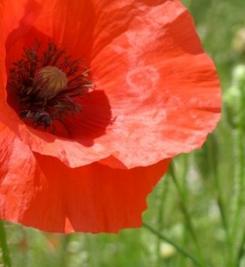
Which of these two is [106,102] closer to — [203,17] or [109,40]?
[109,40]

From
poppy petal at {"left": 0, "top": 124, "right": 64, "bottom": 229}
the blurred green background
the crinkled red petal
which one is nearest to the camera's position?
poppy petal at {"left": 0, "top": 124, "right": 64, "bottom": 229}

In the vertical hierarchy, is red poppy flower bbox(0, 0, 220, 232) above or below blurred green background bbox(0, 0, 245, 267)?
above

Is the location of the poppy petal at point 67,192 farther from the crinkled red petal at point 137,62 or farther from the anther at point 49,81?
the anther at point 49,81

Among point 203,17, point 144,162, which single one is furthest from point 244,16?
point 144,162

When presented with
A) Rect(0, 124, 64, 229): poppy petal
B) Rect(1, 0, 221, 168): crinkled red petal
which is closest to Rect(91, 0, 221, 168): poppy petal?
Rect(1, 0, 221, 168): crinkled red petal

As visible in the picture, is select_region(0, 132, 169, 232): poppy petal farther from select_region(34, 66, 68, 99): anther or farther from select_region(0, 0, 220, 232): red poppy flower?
select_region(34, 66, 68, 99): anther

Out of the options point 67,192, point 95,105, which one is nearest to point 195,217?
point 95,105
